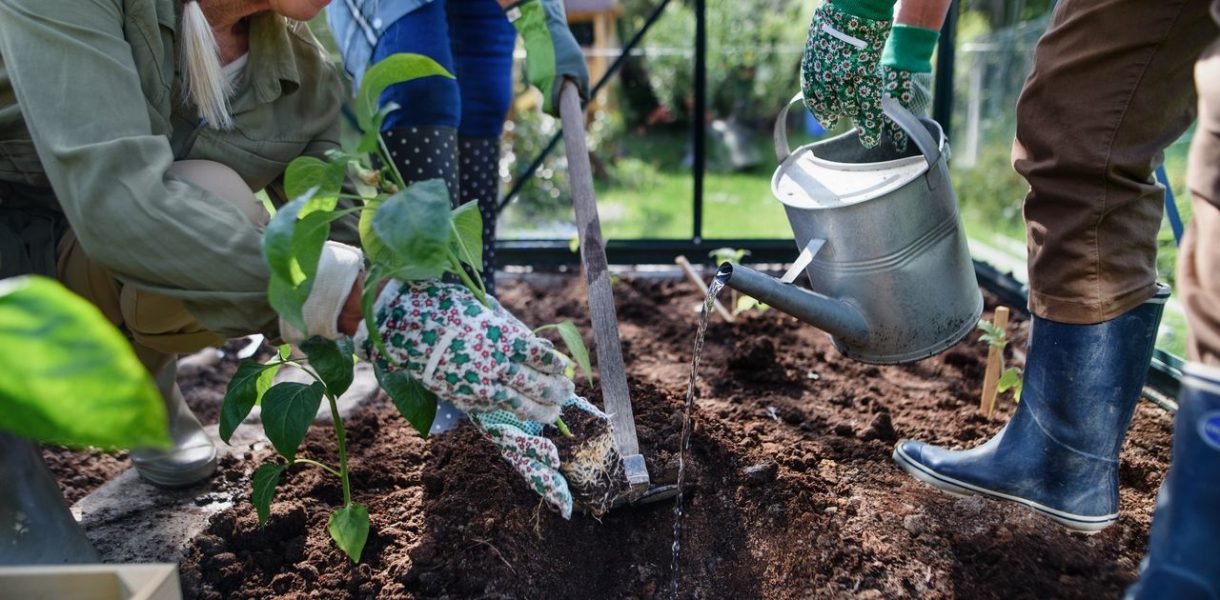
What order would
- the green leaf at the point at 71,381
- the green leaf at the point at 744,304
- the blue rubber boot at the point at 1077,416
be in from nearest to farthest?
1. the green leaf at the point at 71,381
2. the blue rubber boot at the point at 1077,416
3. the green leaf at the point at 744,304

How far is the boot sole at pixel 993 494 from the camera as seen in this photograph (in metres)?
1.39

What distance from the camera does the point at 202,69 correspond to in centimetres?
142

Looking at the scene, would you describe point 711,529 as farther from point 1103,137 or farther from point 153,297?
point 153,297

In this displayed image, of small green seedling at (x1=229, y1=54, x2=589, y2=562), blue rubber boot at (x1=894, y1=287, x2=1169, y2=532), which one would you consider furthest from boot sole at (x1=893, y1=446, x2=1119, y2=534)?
small green seedling at (x1=229, y1=54, x2=589, y2=562)

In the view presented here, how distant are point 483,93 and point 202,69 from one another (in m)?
0.76

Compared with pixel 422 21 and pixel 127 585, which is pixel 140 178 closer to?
pixel 127 585

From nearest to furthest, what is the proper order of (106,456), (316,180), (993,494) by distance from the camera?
(316,180)
(993,494)
(106,456)

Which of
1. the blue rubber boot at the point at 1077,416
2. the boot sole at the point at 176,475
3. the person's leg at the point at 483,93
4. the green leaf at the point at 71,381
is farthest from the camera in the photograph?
the person's leg at the point at 483,93

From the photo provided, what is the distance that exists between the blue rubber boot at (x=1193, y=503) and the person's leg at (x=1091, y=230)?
40 centimetres

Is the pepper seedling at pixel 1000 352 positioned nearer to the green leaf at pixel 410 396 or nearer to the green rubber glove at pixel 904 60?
the green rubber glove at pixel 904 60

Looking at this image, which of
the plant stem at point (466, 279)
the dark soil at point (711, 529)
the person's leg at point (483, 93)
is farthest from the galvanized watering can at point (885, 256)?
the person's leg at point (483, 93)

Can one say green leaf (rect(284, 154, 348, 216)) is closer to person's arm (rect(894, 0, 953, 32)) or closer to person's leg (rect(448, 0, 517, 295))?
person's leg (rect(448, 0, 517, 295))

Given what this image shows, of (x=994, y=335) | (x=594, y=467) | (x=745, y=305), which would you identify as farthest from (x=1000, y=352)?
(x=594, y=467)

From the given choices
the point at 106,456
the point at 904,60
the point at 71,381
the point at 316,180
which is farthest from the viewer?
the point at 106,456
